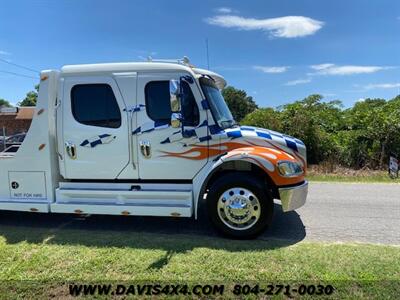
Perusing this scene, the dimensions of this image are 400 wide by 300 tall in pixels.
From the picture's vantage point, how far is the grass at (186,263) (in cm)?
388

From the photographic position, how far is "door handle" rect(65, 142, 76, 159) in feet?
19.1

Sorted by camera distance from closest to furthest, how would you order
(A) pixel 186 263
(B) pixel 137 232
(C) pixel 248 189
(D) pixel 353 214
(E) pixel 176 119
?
(A) pixel 186 263 → (C) pixel 248 189 → (E) pixel 176 119 → (B) pixel 137 232 → (D) pixel 353 214

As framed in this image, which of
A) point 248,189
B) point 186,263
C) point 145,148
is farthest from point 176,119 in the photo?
point 186,263

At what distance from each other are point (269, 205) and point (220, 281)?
64.5 inches

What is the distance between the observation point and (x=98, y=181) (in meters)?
5.90

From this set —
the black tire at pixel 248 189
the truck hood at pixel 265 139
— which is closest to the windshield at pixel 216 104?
the truck hood at pixel 265 139

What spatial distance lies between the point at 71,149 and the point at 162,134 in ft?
4.77

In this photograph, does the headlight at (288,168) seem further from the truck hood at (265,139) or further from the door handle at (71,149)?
the door handle at (71,149)

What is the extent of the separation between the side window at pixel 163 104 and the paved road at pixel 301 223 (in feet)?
5.57

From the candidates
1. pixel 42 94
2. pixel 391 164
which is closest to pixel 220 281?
pixel 42 94

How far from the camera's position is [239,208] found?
5.28 m

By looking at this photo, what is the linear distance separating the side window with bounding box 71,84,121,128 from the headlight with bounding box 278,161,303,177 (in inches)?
95.3

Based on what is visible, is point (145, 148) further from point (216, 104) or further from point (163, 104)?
point (216, 104)

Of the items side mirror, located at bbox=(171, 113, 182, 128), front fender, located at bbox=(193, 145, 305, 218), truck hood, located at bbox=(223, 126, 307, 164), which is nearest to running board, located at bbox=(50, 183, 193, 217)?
front fender, located at bbox=(193, 145, 305, 218)
